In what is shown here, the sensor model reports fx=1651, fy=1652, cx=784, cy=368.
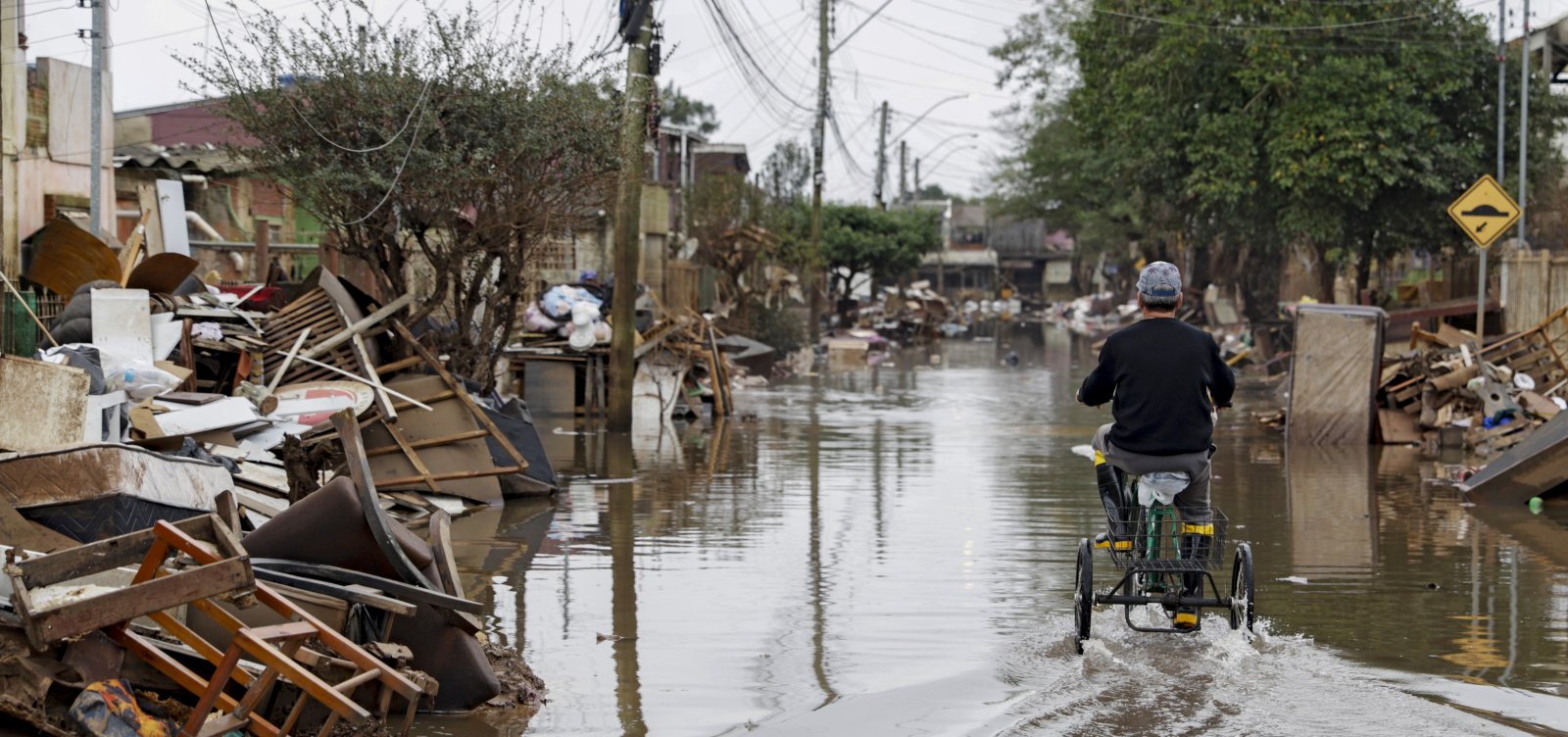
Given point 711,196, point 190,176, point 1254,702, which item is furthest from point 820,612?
point 711,196

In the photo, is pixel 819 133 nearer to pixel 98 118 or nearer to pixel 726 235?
pixel 726 235

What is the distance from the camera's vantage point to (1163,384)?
7.45 m

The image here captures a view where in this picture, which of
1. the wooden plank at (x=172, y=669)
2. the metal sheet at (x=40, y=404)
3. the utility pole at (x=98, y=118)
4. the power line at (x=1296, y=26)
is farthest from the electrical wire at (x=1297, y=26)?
the wooden plank at (x=172, y=669)

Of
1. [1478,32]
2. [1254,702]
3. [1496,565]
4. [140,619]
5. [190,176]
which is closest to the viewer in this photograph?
[140,619]

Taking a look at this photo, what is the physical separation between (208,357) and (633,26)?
6485 millimetres

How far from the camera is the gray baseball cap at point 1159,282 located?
7.58 m

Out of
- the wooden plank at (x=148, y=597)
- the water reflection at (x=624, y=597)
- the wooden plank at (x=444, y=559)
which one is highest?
the wooden plank at (x=148, y=597)

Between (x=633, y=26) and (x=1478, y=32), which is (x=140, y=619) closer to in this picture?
(x=633, y=26)

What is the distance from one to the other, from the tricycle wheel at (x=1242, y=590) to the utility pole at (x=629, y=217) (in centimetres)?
972

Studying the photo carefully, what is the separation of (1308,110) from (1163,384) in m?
24.8

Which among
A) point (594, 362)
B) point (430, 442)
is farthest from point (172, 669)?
point (594, 362)

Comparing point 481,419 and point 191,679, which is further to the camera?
point 481,419

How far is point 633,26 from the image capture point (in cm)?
1825

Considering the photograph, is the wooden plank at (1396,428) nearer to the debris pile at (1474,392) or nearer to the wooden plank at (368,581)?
the debris pile at (1474,392)
